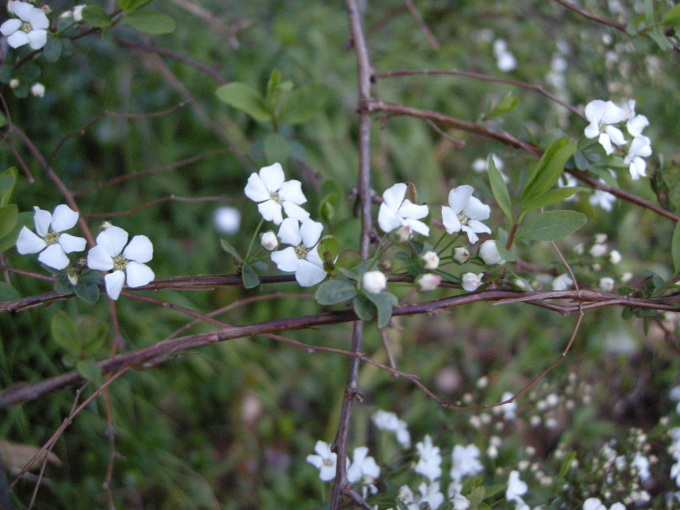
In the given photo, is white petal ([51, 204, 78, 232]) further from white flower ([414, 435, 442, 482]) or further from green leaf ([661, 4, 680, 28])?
green leaf ([661, 4, 680, 28])

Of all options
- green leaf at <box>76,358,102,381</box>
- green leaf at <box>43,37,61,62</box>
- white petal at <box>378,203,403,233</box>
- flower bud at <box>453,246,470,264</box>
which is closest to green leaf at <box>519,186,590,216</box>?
flower bud at <box>453,246,470,264</box>

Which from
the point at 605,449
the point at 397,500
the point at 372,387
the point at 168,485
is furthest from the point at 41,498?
the point at 605,449

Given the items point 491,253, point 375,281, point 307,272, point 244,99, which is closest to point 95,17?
point 244,99

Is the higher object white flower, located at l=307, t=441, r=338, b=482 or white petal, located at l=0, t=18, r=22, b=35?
white petal, located at l=0, t=18, r=22, b=35

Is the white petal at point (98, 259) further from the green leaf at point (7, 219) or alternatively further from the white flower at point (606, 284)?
the white flower at point (606, 284)

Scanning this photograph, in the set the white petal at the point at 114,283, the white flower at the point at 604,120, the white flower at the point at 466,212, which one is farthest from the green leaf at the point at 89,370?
the white flower at the point at 604,120

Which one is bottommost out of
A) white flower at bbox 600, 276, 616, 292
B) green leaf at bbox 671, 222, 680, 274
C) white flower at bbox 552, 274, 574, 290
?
white flower at bbox 600, 276, 616, 292

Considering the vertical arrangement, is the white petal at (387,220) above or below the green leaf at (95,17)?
below
